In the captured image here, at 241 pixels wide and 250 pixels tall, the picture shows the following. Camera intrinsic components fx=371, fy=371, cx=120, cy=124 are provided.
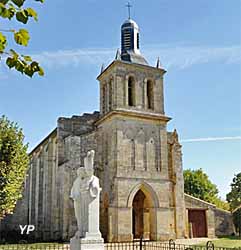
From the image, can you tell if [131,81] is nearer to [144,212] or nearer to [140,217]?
[144,212]

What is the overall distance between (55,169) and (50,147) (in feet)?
10.3

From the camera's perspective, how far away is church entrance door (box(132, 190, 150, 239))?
99.4 feet

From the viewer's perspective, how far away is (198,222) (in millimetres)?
32094

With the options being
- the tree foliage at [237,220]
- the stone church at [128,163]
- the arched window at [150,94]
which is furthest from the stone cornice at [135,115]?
the tree foliage at [237,220]

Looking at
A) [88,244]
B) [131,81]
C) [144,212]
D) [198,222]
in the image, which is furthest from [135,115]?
[88,244]

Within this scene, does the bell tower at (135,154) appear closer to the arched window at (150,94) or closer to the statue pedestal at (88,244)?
the arched window at (150,94)

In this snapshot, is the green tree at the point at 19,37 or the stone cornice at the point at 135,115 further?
the stone cornice at the point at 135,115

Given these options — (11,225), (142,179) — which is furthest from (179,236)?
(11,225)

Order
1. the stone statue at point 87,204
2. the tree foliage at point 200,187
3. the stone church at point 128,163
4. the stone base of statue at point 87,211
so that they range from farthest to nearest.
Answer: the tree foliage at point 200,187 < the stone church at point 128,163 < the stone statue at point 87,204 < the stone base of statue at point 87,211

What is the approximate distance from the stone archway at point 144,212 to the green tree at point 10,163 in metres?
9.45

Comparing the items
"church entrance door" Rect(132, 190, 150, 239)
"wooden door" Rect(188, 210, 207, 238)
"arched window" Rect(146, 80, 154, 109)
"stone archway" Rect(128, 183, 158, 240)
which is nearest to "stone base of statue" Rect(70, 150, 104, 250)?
"stone archway" Rect(128, 183, 158, 240)

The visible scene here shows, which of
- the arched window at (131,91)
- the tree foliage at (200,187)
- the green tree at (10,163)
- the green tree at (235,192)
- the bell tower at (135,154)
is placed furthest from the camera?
the tree foliage at (200,187)

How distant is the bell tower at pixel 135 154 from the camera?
27109 mm

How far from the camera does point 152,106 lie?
30.5 metres
